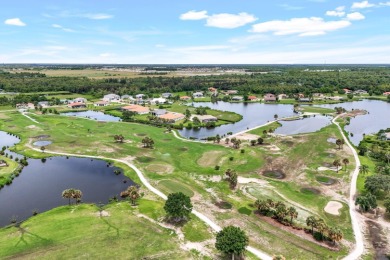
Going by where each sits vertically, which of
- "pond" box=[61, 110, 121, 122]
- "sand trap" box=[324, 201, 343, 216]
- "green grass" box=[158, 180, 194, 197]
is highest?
"pond" box=[61, 110, 121, 122]

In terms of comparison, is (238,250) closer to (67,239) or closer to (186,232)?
(186,232)

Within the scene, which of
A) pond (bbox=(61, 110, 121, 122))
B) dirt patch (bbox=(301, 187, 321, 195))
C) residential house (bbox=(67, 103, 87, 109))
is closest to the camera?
dirt patch (bbox=(301, 187, 321, 195))

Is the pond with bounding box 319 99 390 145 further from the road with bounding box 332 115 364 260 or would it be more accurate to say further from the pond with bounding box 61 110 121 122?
the pond with bounding box 61 110 121 122

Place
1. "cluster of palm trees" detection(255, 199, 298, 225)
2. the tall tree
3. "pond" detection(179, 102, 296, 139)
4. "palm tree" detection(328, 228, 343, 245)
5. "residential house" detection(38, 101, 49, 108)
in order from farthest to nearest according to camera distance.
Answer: "residential house" detection(38, 101, 49, 108) → "pond" detection(179, 102, 296, 139) → "cluster of palm trees" detection(255, 199, 298, 225) → "palm tree" detection(328, 228, 343, 245) → the tall tree

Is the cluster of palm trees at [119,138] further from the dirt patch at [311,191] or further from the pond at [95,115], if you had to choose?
the dirt patch at [311,191]

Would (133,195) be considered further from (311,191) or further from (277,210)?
(311,191)

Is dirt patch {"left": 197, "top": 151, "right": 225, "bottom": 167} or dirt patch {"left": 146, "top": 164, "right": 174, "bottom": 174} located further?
dirt patch {"left": 197, "top": 151, "right": 225, "bottom": 167}

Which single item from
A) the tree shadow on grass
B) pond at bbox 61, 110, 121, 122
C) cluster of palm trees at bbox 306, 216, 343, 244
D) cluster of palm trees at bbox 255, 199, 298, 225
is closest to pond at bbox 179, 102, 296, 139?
pond at bbox 61, 110, 121, 122
